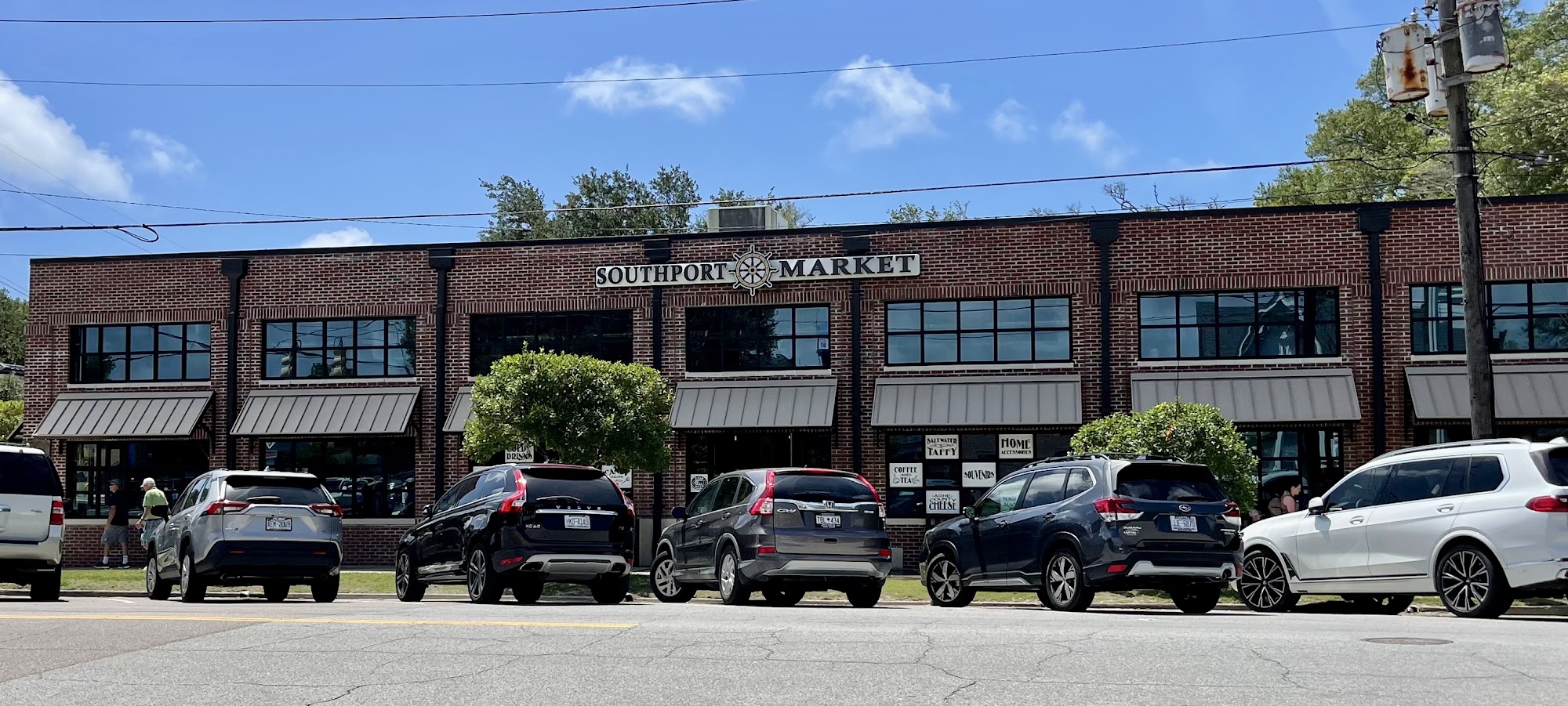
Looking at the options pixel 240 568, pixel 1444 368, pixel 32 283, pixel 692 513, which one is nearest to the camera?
pixel 240 568

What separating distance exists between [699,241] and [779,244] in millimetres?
1610

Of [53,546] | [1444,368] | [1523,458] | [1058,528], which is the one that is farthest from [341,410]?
[1523,458]

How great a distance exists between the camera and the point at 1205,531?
1622 cm

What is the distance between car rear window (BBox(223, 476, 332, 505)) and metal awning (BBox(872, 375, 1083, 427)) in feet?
38.9

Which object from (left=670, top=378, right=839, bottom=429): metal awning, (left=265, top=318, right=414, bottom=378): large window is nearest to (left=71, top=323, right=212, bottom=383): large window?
(left=265, top=318, right=414, bottom=378): large window

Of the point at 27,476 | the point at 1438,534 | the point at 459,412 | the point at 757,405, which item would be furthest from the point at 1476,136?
the point at 27,476

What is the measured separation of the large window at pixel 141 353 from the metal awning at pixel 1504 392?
76.7ft

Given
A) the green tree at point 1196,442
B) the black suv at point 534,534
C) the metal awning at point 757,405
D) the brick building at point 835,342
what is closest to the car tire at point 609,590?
the black suv at point 534,534

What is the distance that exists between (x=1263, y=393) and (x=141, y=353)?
73.6 feet

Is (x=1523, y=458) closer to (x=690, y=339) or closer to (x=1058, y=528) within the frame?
(x=1058, y=528)

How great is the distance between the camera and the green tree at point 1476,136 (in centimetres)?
4047

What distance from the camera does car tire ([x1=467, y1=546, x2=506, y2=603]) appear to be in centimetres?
1680

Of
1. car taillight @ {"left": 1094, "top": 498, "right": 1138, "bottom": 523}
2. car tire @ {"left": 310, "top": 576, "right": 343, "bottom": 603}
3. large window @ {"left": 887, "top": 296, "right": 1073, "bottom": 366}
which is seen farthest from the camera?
large window @ {"left": 887, "top": 296, "right": 1073, "bottom": 366}

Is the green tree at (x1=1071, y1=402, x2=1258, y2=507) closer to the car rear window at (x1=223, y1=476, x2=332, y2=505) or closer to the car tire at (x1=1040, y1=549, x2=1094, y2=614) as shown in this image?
the car tire at (x1=1040, y1=549, x2=1094, y2=614)
